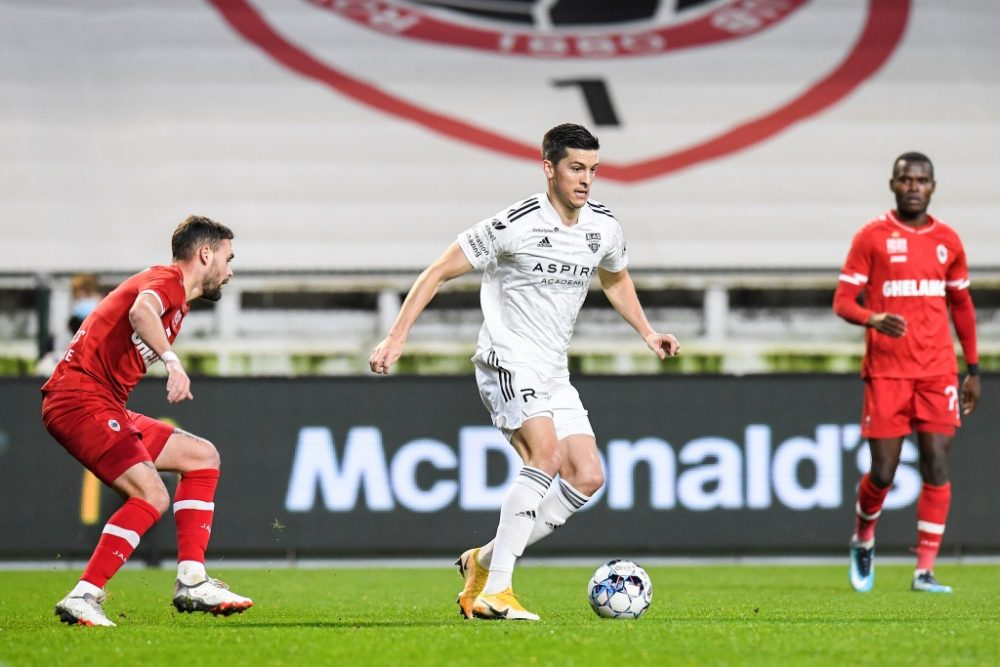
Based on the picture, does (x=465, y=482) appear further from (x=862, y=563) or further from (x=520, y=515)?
(x=520, y=515)

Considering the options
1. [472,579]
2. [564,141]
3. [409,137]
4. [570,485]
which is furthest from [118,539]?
[409,137]

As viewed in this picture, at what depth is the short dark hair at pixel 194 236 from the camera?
6637 mm

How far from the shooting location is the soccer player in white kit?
255 inches

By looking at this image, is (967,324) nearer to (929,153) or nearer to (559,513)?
(559,513)

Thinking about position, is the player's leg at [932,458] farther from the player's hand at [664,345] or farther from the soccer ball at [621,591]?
the soccer ball at [621,591]

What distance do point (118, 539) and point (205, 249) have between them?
1.25 meters

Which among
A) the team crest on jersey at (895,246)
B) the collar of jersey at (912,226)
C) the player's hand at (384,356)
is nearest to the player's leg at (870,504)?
the team crest on jersey at (895,246)

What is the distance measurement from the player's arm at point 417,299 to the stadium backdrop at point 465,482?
437cm

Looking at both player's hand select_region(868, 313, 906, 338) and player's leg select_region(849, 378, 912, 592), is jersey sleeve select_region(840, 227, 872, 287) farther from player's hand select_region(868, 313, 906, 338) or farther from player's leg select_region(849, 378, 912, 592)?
player's leg select_region(849, 378, 912, 592)

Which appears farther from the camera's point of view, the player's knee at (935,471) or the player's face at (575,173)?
the player's knee at (935,471)

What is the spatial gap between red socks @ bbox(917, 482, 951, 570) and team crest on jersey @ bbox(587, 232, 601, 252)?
300 cm

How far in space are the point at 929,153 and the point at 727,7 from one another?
3007 millimetres

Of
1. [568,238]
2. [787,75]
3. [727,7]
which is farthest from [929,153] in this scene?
[568,238]

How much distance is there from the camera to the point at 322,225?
635 inches
